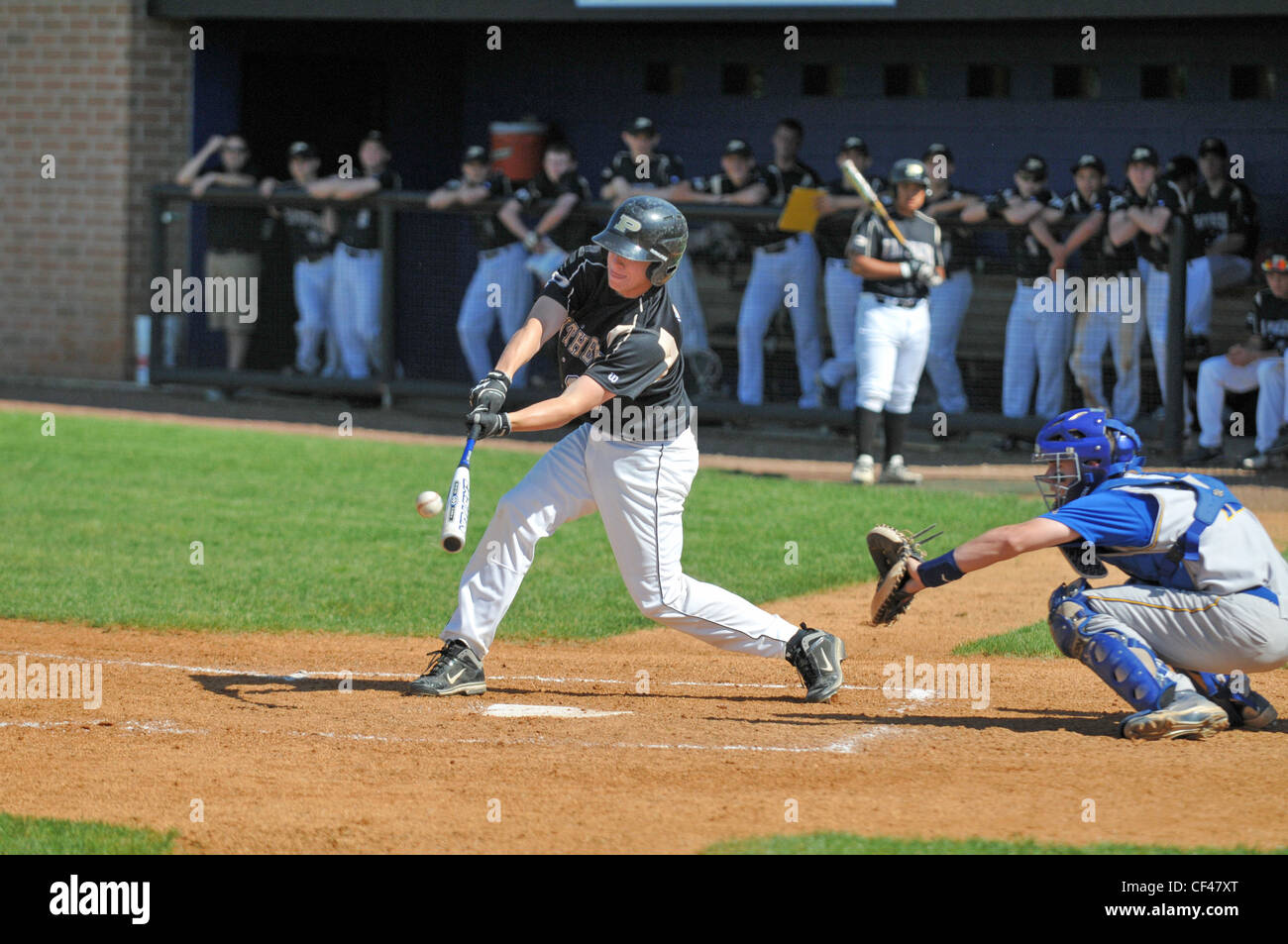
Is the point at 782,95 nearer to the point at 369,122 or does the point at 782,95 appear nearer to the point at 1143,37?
the point at 1143,37

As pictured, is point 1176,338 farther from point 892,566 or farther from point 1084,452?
point 892,566

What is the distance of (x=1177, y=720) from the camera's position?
5645 millimetres

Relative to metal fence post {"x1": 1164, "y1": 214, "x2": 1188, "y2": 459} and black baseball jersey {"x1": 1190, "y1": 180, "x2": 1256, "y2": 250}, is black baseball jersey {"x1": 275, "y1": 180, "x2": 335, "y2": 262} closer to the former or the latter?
metal fence post {"x1": 1164, "y1": 214, "x2": 1188, "y2": 459}

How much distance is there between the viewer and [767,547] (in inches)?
392

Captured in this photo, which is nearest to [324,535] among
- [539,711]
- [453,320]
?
[539,711]

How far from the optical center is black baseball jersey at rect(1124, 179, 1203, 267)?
12.6m

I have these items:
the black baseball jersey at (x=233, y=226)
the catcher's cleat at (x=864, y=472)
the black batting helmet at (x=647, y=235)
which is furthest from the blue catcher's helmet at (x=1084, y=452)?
the black baseball jersey at (x=233, y=226)

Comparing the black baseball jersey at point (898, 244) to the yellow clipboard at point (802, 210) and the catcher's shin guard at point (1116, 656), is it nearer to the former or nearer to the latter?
the yellow clipboard at point (802, 210)

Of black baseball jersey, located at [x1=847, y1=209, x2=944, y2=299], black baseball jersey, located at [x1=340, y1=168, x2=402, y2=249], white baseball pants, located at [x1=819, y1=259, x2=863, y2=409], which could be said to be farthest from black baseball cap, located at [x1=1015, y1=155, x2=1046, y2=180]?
black baseball jersey, located at [x1=340, y1=168, x2=402, y2=249]

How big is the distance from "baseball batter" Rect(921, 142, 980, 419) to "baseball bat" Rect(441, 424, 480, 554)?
805 centimetres

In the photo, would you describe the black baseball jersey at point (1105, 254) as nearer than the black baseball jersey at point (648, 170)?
Yes

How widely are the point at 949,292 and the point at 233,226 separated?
6.85 m

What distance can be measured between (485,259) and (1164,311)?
18.9 ft

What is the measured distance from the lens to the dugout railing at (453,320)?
13.0m
